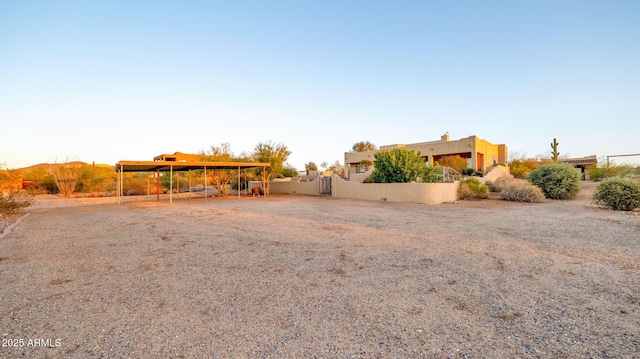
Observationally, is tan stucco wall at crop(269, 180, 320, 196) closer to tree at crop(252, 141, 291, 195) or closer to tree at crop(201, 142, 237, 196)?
tree at crop(252, 141, 291, 195)

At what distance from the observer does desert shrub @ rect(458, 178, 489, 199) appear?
17609mm

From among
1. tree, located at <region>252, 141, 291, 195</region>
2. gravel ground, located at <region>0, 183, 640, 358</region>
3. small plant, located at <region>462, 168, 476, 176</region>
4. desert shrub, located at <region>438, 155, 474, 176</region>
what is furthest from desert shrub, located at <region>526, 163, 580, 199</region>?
tree, located at <region>252, 141, 291, 195</region>

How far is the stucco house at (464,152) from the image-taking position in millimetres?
27953

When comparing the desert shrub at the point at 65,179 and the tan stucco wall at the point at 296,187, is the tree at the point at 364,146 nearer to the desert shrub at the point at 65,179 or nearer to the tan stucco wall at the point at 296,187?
the tan stucco wall at the point at 296,187

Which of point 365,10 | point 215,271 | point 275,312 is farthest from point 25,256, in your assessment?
point 365,10

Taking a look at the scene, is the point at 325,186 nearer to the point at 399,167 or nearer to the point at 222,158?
the point at 399,167

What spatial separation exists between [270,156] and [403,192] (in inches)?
477

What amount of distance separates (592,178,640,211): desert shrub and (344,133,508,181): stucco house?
50.5 ft

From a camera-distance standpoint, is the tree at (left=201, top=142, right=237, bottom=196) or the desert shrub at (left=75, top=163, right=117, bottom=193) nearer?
the tree at (left=201, top=142, right=237, bottom=196)

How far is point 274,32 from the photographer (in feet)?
56.9

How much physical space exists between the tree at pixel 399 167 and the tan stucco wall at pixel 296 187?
6384 mm

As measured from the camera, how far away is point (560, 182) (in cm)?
1622

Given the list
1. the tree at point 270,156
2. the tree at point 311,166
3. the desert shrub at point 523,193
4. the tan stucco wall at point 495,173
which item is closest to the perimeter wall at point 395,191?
the desert shrub at point 523,193

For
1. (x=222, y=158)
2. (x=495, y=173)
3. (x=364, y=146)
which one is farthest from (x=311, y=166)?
(x=495, y=173)
